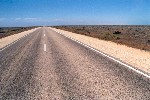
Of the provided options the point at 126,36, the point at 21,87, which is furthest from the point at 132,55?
the point at 126,36

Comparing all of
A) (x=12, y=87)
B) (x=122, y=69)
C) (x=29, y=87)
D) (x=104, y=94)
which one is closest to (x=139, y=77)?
(x=122, y=69)

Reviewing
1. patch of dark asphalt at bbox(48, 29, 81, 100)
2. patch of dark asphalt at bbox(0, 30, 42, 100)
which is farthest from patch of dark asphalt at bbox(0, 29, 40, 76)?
patch of dark asphalt at bbox(48, 29, 81, 100)

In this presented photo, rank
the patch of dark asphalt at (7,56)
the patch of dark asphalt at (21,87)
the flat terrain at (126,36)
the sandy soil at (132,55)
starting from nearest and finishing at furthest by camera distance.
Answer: the patch of dark asphalt at (21,87)
the sandy soil at (132,55)
the patch of dark asphalt at (7,56)
the flat terrain at (126,36)

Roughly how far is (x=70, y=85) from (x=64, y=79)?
857mm

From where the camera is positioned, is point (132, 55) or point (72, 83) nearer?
point (72, 83)

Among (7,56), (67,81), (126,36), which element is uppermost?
(67,81)

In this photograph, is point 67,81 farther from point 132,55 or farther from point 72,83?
point 132,55

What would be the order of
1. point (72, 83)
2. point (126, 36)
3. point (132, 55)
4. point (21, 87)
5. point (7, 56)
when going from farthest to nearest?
1. point (126, 36)
2. point (7, 56)
3. point (132, 55)
4. point (72, 83)
5. point (21, 87)

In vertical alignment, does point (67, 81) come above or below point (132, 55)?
above

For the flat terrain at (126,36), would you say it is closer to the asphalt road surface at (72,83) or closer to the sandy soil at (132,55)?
the sandy soil at (132,55)

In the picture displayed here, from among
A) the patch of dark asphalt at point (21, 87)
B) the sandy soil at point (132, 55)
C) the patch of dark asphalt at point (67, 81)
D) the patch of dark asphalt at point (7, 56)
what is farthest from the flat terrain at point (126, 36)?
the patch of dark asphalt at point (21, 87)

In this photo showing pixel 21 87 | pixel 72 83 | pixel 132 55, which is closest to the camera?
pixel 21 87

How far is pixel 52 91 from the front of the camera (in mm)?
7043

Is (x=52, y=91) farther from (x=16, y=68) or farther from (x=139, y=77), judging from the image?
(x=16, y=68)
